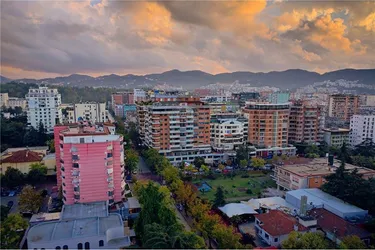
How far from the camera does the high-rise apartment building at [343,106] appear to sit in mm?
27562

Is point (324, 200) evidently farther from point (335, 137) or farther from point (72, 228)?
point (335, 137)

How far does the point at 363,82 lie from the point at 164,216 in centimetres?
6142

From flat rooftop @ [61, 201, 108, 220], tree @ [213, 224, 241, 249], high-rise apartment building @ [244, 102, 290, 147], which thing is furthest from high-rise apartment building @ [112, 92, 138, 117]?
tree @ [213, 224, 241, 249]

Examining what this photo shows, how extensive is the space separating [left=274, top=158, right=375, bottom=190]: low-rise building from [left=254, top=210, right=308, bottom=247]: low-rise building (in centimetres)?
291

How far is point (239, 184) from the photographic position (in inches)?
523

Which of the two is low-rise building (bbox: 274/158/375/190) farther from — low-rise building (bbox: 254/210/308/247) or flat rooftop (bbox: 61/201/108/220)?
flat rooftop (bbox: 61/201/108/220)

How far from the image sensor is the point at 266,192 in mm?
12195

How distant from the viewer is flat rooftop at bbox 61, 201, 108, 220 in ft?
27.1

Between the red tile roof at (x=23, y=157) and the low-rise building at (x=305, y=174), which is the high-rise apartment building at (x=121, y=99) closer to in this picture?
the red tile roof at (x=23, y=157)

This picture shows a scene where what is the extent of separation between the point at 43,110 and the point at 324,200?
18356 millimetres

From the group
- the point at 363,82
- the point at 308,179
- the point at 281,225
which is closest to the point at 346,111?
the point at 308,179

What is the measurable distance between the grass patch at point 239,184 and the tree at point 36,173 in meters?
6.36

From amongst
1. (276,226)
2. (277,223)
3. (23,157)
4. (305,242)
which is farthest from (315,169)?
(23,157)

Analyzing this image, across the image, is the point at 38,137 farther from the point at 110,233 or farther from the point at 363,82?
the point at 363,82
